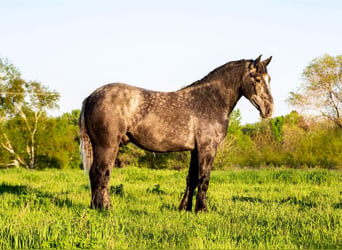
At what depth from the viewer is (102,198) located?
710 centimetres

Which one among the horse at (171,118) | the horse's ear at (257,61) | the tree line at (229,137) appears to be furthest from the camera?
the tree line at (229,137)

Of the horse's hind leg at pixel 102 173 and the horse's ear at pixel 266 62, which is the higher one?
the horse's ear at pixel 266 62

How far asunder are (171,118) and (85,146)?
175cm

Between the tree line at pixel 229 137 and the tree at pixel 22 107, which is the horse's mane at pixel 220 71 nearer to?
the tree line at pixel 229 137

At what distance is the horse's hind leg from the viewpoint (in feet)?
23.3

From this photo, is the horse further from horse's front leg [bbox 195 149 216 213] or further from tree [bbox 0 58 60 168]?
tree [bbox 0 58 60 168]

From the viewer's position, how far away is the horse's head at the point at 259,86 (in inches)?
298

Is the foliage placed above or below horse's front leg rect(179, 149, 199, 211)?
above

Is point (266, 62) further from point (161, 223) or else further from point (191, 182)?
point (161, 223)

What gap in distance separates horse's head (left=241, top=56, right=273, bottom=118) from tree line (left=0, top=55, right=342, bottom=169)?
16.9 metres

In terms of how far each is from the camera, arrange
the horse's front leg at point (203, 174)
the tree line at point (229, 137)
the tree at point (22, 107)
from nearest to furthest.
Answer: the horse's front leg at point (203, 174) → the tree line at point (229, 137) → the tree at point (22, 107)

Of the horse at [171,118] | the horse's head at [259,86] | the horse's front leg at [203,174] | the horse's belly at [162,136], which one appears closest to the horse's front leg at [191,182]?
the horse at [171,118]

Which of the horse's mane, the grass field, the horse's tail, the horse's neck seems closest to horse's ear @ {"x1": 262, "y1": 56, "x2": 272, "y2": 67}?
the horse's mane

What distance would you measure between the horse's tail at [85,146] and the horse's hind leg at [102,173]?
0.30m
